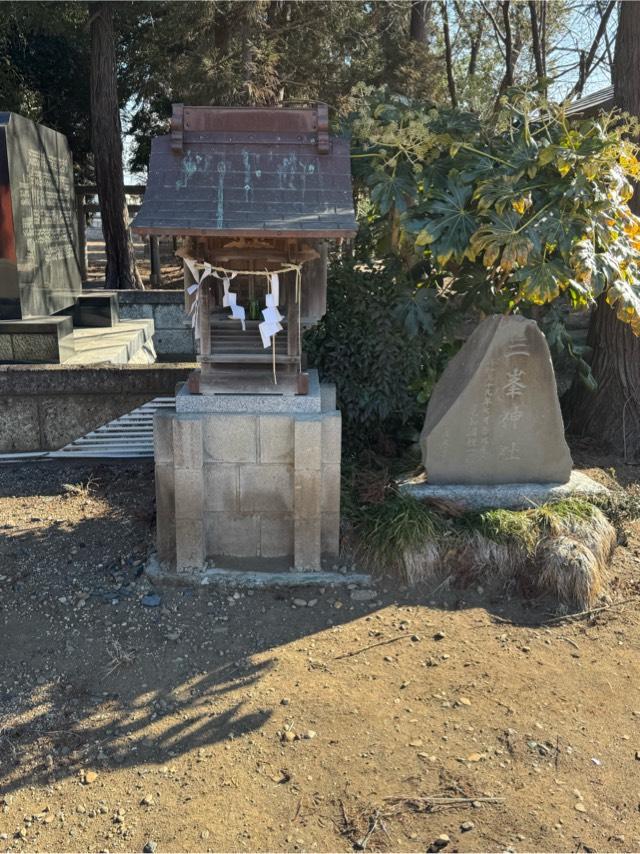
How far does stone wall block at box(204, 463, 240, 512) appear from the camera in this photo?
525 cm

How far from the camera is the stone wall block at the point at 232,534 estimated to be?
17.6ft

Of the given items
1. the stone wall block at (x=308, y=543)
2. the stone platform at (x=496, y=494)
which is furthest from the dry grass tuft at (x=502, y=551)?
the stone wall block at (x=308, y=543)

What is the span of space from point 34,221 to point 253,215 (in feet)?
17.6

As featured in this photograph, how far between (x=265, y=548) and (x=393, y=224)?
8.39 feet

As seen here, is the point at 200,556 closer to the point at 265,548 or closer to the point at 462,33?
the point at 265,548

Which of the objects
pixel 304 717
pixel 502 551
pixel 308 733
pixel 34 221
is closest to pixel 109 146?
pixel 34 221

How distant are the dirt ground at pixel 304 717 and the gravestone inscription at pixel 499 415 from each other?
40.1 inches

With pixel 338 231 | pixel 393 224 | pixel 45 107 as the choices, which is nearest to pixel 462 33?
pixel 45 107

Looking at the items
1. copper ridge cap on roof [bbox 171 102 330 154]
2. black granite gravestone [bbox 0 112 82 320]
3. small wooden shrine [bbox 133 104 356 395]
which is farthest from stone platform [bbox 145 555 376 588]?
black granite gravestone [bbox 0 112 82 320]

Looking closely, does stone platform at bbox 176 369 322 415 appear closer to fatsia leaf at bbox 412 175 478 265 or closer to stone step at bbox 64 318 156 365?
fatsia leaf at bbox 412 175 478 265

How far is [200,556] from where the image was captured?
17.4ft

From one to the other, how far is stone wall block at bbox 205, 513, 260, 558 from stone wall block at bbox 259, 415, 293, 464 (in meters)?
0.46

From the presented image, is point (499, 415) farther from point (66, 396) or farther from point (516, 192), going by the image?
point (66, 396)

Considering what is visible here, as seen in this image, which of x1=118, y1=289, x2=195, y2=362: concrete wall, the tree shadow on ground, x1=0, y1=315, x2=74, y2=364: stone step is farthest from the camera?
x1=118, y1=289, x2=195, y2=362: concrete wall
